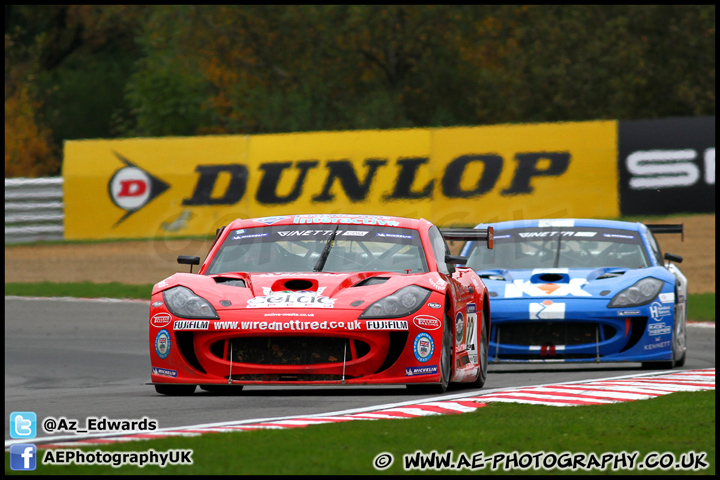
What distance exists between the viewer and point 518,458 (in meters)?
5.03

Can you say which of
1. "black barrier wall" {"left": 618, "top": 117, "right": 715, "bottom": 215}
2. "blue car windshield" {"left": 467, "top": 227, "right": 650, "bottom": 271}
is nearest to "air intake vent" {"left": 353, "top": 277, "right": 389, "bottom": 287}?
"blue car windshield" {"left": 467, "top": 227, "right": 650, "bottom": 271}

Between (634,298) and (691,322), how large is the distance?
5.87 meters

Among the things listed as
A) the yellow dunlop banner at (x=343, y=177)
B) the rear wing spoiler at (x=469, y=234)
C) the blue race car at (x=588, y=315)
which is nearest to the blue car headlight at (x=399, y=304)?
the rear wing spoiler at (x=469, y=234)

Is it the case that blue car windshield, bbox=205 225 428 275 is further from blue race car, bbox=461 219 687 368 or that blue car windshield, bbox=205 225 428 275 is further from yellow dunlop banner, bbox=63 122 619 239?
yellow dunlop banner, bbox=63 122 619 239

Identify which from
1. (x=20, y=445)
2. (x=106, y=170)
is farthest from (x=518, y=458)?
(x=106, y=170)

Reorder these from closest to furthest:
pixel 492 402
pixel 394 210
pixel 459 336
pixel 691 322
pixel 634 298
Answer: pixel 492 402, pixel 459 336, pixel 634 298, pixel 691 322, pixel 394 210

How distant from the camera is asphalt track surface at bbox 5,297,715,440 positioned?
22.4 feet

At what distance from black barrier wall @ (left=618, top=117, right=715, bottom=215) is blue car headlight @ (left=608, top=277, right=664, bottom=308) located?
12243 mm

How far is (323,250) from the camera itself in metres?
8.20

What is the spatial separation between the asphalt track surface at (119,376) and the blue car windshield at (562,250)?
892 millimetres

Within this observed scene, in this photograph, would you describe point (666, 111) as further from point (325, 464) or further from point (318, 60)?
point (325, 464)

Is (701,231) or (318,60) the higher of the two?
(318,60)

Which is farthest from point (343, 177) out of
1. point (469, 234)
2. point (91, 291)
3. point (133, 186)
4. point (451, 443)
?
point (451, 443)

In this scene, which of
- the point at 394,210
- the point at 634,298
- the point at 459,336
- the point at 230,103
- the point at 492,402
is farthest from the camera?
the point at 230,103
